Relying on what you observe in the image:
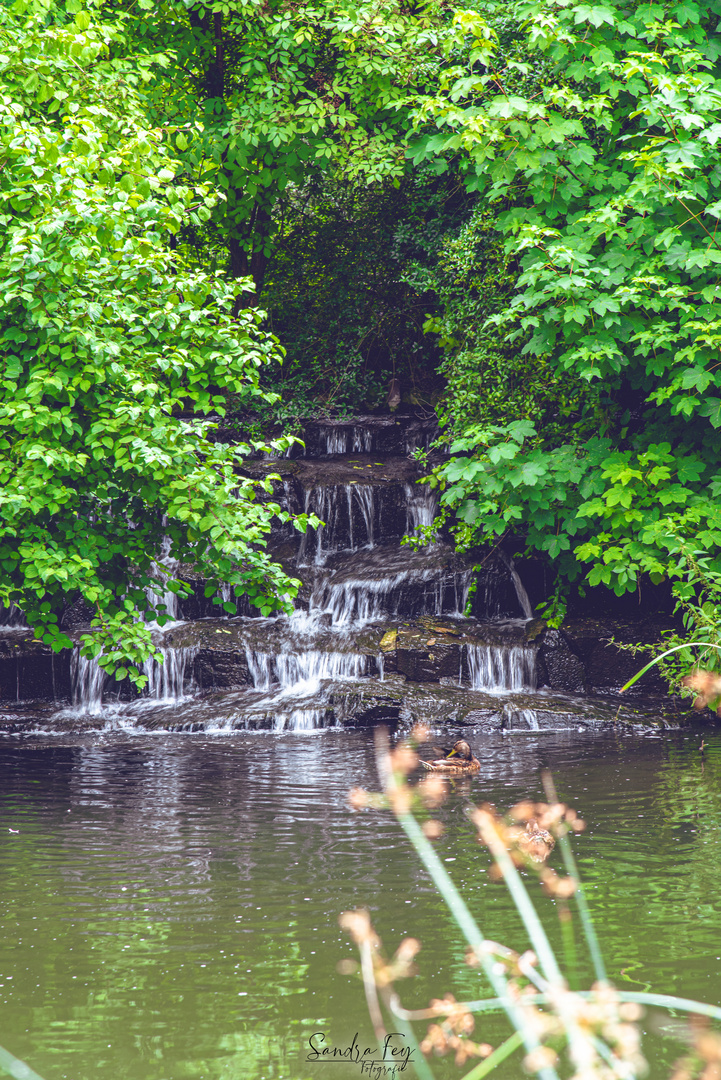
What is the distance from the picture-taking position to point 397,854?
25.1ft

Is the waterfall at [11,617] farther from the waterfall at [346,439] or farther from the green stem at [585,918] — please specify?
the green stem at [585,918]

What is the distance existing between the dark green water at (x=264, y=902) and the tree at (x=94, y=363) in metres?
1.78

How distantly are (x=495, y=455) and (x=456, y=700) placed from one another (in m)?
3.54

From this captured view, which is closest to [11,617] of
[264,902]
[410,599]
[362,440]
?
[410,599]

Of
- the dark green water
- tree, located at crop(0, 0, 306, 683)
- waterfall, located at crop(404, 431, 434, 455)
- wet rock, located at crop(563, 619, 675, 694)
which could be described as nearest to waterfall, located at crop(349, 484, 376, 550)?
waterfall, located at crop(404, 431, 434, 455)

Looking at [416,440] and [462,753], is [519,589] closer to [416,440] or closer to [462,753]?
[416,440]

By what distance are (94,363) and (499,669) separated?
→ 29.1 feet

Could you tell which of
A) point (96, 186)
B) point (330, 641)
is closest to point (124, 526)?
point (96, 186)

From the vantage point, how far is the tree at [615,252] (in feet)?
40.1

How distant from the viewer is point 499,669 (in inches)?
608

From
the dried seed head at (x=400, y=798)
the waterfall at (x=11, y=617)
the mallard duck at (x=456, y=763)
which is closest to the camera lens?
the dried seed head at (x=400, y=798)

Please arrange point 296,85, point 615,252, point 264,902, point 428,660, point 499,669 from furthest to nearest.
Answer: point 296,85 < point 499,669 < point 428,660 < point 615,252 < point 264,902

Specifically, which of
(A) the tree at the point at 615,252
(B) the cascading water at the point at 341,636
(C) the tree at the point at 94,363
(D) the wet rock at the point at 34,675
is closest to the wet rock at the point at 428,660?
(B) the cascading water at the point at 341,636

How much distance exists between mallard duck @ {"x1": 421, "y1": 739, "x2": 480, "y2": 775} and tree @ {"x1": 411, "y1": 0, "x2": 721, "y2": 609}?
388cm
